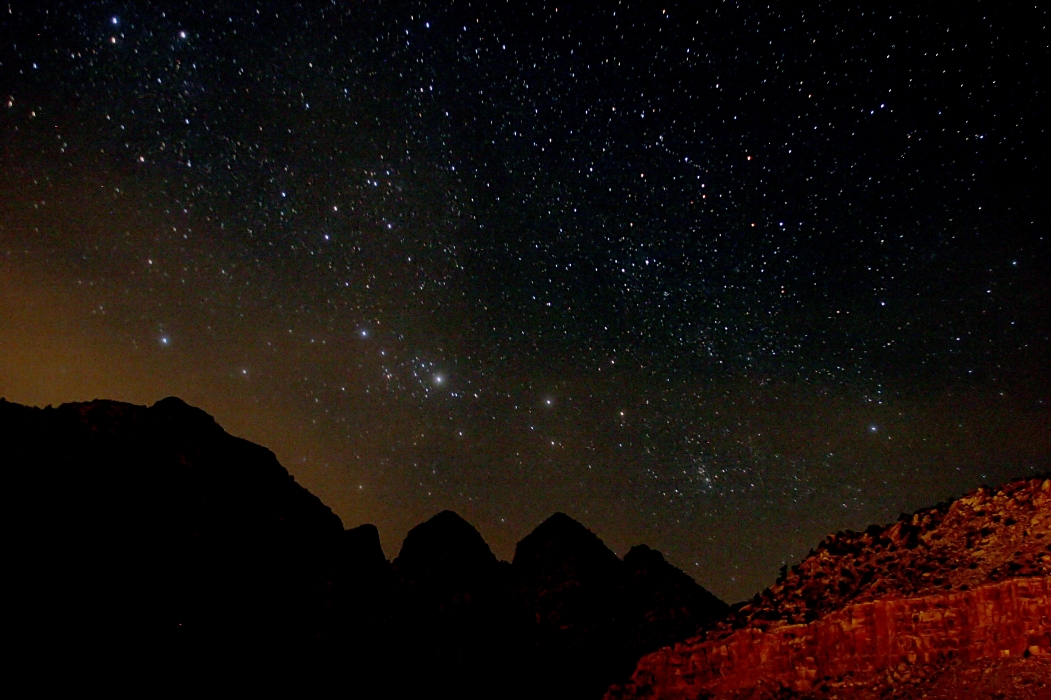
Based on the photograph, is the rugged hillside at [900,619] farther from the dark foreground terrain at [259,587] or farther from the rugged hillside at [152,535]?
the rugged hillside at [152,535]

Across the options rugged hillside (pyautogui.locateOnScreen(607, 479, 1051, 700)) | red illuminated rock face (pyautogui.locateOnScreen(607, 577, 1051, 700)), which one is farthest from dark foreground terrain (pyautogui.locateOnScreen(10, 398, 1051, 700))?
rugged hillside (pyautogui.locateOnScreen(607, 479, 1051, 700))

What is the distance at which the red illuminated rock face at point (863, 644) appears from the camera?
12750 millimetres

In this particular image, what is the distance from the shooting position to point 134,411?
185 feet

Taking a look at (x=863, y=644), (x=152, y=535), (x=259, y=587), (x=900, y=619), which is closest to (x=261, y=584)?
(x=259, y=587)

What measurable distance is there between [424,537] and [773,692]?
4921 cm

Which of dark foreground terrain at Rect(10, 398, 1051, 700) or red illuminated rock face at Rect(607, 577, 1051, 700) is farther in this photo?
dark foreground terrain at Rect(10, 398, 1051, 700)

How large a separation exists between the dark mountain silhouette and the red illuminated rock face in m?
33.8

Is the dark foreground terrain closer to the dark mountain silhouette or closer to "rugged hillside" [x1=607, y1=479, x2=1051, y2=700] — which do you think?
the dark mountain silhouette

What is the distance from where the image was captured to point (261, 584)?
55.2 metres

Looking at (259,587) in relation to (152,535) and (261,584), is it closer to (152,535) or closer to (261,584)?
(261,584)

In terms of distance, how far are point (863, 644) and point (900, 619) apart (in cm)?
96

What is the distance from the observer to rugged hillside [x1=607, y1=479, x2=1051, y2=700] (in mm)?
12805

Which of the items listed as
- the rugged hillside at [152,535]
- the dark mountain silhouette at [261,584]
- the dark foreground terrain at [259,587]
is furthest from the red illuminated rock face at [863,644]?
the rugged hillside at [152,535]

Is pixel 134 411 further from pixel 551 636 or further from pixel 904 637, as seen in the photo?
pixel 904 637
